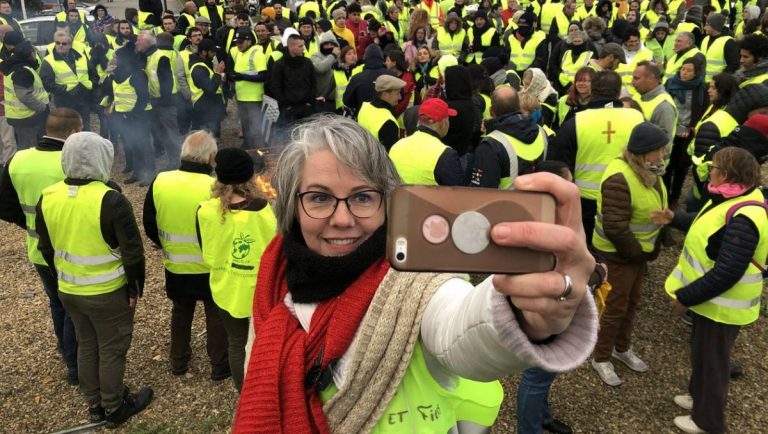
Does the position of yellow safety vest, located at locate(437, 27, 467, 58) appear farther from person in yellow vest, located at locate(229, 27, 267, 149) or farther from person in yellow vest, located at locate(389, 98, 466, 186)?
person in yellow vest, located at locate(389, 98, 466, 186)

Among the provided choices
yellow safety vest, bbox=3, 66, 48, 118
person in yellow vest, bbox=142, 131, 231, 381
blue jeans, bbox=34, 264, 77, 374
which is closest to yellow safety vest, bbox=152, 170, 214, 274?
person in yellow vest, bbox=142, 131, 231, 381

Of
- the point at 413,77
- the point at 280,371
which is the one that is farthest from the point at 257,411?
Result: the point at 413,77

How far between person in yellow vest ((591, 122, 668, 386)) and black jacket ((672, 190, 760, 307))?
44 centimetres

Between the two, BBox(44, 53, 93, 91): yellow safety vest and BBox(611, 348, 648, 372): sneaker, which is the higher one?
BBox(44, 53, 93, 91): yellow safety vest

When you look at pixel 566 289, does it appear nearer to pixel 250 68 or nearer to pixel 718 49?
pixel 250 68

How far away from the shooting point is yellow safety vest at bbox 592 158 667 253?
361 cm

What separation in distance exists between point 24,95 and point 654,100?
7.88 meters

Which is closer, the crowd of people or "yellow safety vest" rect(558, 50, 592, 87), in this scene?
the crowd of people

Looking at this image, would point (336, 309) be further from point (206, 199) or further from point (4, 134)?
point (4, 134)

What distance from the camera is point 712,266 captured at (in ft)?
10.5

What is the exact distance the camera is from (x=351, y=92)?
23.6 ft

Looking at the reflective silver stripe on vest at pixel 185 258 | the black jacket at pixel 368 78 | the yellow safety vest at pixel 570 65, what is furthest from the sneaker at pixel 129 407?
the yellow safety vest at pixel 570 65

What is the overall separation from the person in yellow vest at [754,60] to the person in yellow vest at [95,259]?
628 centimetres

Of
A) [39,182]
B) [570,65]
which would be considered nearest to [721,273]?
[39,182]
